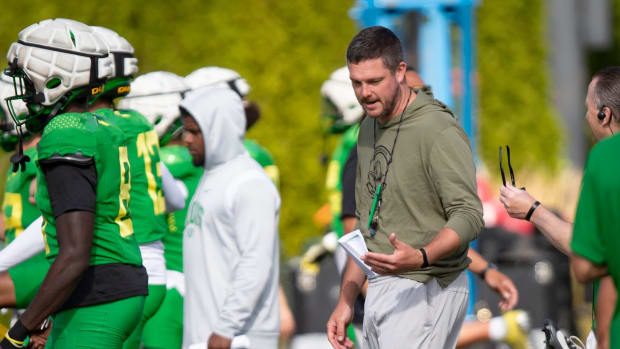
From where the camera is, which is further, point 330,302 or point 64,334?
point 330,302

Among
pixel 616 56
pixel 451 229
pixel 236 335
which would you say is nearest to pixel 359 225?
pixel 451 229

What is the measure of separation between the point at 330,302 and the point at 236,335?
14.1ft

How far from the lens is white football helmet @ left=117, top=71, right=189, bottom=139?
6441 millimetres

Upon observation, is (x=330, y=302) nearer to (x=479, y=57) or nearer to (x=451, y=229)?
(x=451, y=229)

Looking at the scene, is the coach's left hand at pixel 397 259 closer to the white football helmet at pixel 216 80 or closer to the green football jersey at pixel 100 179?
the green football jersey at pixel 100 179

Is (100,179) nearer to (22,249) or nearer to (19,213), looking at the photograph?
(22,249)

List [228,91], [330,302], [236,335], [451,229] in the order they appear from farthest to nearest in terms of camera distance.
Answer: [330,302] < [228,91] < [236,335] < [451,229]

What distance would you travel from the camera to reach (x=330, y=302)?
9.24m

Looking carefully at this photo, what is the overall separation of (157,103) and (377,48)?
2.61 meters

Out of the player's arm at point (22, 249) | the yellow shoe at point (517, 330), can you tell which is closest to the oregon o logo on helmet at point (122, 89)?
the player's arm at point (22, 249)

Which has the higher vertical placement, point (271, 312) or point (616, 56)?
point (271, 312)

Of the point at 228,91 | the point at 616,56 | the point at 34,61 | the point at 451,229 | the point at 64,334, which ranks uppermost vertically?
the point at 34,61

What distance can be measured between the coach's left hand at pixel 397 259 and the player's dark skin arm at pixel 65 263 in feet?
3.48

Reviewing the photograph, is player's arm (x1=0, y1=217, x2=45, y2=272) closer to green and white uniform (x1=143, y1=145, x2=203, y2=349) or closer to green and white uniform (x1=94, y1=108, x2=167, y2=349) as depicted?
green and white uniform (x1=94, y1=108, x2=167, y2=349)
